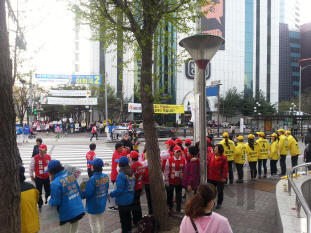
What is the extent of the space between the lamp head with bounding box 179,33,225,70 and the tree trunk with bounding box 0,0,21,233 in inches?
119

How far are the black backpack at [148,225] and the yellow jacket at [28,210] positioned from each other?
1.88m

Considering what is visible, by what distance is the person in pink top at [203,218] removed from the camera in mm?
2322

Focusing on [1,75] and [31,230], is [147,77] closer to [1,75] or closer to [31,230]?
[1,75]

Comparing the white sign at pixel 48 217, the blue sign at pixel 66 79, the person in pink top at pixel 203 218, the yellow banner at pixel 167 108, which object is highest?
the blue sign at pixel 66 79

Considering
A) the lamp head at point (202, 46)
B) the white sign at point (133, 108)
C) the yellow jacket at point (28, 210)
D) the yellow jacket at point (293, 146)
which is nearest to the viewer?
the yellow jacket at point (28, 210)

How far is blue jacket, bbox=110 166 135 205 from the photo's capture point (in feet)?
15.0

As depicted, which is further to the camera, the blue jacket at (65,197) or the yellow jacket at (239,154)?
the yellow jacket at (239,154)

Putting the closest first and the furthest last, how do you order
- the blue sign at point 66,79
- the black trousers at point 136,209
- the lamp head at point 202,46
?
the lamp head at point 202,46
the black trousers at point 136,209
the blue sign at point 66,79

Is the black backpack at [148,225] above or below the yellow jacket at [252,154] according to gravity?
below

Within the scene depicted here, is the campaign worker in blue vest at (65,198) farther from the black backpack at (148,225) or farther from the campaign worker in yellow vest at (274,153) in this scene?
the campaign worker in yellow vest at (274,153)

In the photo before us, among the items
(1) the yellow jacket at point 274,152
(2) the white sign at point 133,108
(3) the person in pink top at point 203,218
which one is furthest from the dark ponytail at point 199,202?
(2) the white sign at point 133,108

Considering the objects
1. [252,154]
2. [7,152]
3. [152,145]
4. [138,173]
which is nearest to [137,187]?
[138,173]

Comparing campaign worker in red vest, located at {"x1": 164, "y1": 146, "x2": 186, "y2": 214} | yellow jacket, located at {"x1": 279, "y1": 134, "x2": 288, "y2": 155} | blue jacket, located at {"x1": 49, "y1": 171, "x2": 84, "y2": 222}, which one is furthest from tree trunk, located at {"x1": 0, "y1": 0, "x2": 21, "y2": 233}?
yellow jacket, located at {"x1": 279, "y1": 134, "x2": 288, "y2": 155}

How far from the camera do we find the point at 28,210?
3.49m
